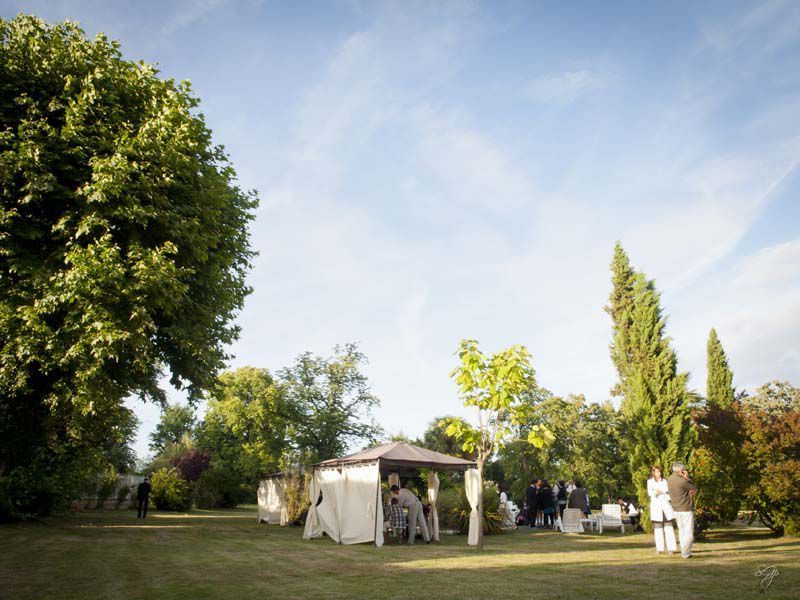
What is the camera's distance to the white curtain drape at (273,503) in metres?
22.4

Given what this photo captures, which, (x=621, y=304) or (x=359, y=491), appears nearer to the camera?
(x=359, y=491)

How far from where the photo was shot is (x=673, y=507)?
10.2 meters

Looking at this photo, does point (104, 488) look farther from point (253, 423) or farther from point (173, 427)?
point (173, 427)

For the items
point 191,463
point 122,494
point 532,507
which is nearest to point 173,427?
point 191,463

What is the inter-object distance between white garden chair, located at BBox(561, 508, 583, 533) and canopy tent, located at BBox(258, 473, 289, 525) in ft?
37.4

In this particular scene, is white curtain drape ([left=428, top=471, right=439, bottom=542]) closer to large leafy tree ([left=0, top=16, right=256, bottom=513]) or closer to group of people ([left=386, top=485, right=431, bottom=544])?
group of people ([left=386, top=485, right=431, bottom=544])

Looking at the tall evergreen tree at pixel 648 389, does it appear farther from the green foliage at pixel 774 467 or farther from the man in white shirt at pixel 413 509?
the man in white shirt at pixel 413 509

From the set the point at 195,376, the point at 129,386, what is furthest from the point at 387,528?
the point at 129,386

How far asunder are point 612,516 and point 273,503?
45.1ft

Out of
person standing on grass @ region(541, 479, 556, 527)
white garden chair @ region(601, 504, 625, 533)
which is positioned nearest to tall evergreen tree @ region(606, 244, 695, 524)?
white garden chair @ region(601, 504, 625, 533)

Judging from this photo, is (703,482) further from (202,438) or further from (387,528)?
(202,438)

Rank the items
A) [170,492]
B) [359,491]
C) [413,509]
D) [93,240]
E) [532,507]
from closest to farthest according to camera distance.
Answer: [93,240] < [413,509] < [359,491] < [532,507] < [170,492]

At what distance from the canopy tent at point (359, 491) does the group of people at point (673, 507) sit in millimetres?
4852

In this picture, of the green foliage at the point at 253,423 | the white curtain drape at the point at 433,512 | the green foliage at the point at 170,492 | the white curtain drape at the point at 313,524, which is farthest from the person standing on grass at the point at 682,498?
the green foliage at the point at 170,492
